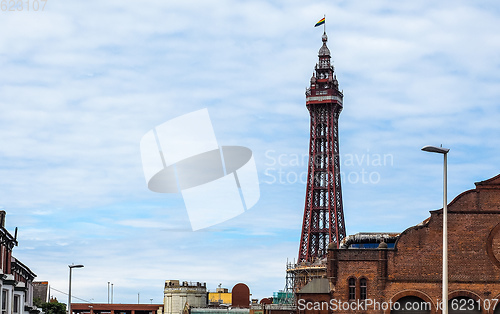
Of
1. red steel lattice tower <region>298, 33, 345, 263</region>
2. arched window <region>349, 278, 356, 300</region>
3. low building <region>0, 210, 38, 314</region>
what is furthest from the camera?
red steel lattice tower <region>298, 33, 345, 263</region>

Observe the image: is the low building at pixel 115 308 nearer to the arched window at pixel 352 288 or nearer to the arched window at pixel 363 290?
the arched window at pixel 352 288

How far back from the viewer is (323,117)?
139 metres

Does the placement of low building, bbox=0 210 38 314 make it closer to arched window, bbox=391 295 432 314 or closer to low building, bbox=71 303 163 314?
arched window, bbox=391 295 432 314

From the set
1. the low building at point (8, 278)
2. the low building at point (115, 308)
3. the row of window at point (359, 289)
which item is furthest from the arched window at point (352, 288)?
the low building at point (115, 308)

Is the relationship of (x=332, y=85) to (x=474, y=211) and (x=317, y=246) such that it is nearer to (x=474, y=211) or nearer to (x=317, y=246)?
(x=317, y=246)

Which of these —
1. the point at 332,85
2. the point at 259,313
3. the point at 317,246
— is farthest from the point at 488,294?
the point at 332,85

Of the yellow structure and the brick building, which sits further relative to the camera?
the yellow structure

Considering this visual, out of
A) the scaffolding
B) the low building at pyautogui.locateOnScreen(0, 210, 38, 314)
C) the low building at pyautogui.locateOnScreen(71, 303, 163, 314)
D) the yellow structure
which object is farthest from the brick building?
the low building at pyautogui.locateOnScreen(71, 303, 163, 314)

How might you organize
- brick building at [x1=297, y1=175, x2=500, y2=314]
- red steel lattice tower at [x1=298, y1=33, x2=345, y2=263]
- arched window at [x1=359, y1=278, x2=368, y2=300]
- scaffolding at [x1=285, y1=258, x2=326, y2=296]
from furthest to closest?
red steel lattice tower at [x1=298, y1=33, x2=345, y2=263]
scaffolding at [x1=285, y1=258, x2=326, y2=296]
arched window at [x1=359, y1=278, x2=368, y2=300]
brick building at [x1=297, y1=175, x2=500, y2=314]

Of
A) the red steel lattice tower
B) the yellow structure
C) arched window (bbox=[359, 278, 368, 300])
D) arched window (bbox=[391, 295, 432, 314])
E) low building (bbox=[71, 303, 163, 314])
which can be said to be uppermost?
the red steel lattice tower

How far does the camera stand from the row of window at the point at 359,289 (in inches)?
2467

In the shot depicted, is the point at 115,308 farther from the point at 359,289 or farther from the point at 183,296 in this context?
the point at 359,289

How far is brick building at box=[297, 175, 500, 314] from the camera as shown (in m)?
61.4

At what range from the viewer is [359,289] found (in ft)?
205
